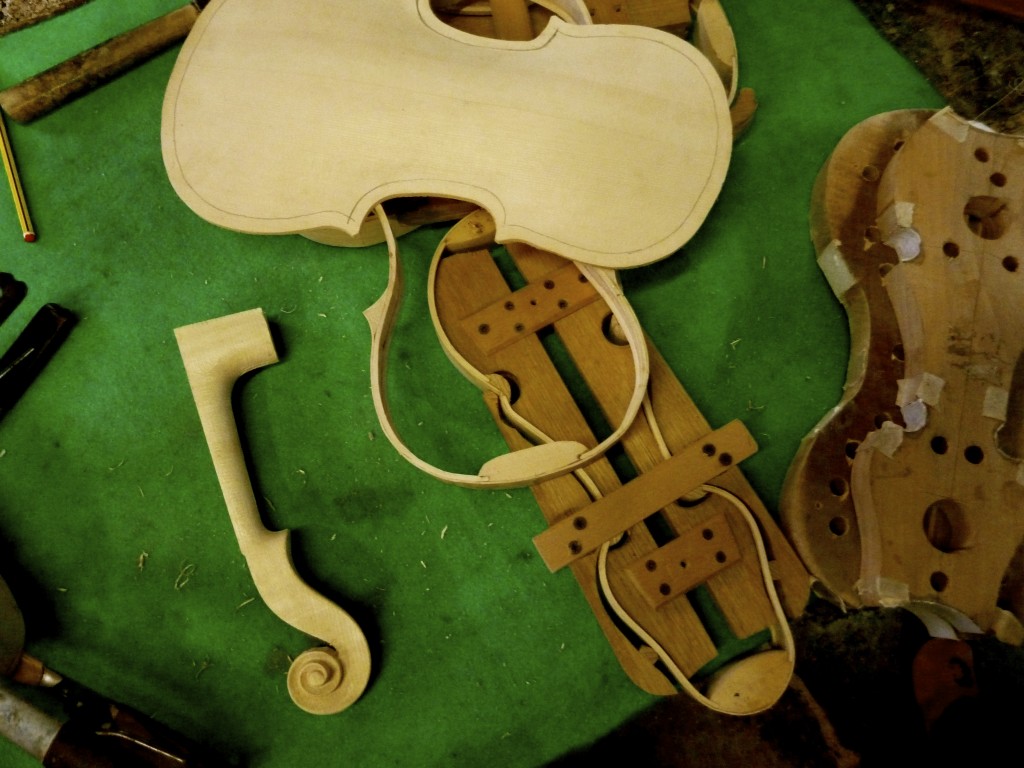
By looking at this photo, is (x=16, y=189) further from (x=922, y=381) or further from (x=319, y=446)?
(x=922, y=381)

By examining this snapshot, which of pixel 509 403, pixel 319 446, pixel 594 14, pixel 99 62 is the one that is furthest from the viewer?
pixel 99 62

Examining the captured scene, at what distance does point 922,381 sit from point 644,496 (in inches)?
30.9

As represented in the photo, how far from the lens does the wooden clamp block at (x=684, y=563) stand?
1.61 meters

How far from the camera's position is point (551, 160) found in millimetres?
1561

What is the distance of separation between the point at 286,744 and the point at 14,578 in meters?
0.89

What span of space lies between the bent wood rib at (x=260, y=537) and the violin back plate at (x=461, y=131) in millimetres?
340

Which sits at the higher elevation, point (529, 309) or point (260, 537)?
point (529, 309)

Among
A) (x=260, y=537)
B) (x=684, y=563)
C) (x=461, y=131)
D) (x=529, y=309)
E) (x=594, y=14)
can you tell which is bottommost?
(x=260, y=537)

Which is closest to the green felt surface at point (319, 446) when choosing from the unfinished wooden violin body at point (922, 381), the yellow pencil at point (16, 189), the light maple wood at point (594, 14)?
the yellow pencil at point (16, 189)

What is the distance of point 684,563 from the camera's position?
162cm

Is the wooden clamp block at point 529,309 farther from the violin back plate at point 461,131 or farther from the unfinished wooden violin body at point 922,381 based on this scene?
the unfinished wooden violin body at point 922,381

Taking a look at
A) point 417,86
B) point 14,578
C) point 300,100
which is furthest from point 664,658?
point 14,578

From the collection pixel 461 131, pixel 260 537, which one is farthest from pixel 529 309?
pixel 260 537

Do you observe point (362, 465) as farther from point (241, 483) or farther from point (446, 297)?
point (446, 297)
